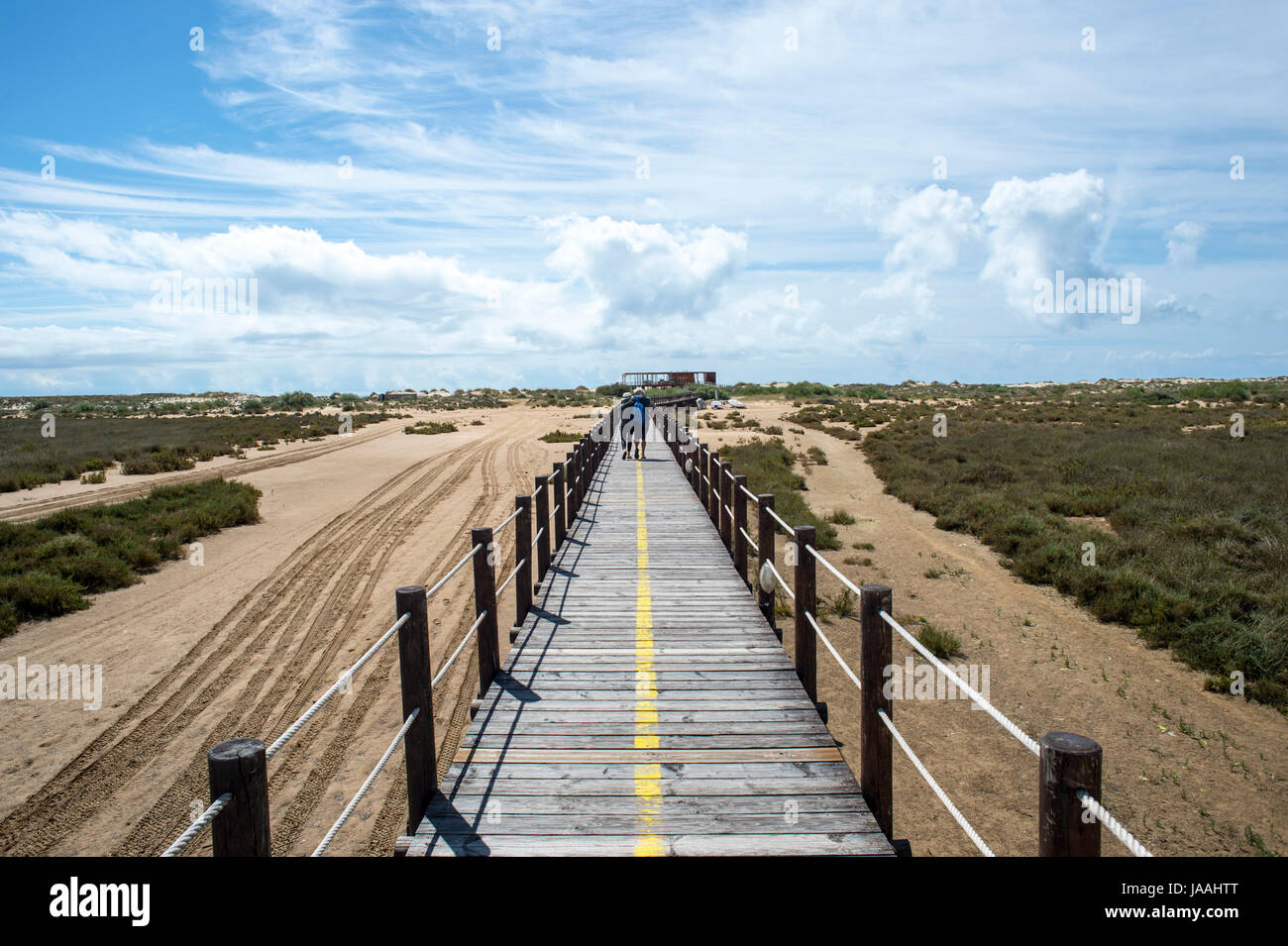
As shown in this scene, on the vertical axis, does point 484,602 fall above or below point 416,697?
above

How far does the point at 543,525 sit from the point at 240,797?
7233 mm

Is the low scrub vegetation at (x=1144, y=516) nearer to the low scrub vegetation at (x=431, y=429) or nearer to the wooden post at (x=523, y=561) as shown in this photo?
the wooden post at (x=523, y=561)

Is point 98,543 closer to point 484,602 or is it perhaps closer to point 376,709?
point 376,709

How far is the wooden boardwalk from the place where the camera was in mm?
3973

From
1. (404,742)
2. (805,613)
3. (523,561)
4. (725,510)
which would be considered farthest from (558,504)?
(404,742)

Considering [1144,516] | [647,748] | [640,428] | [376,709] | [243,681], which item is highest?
[640,428]

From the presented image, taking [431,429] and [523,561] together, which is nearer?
[523,561]

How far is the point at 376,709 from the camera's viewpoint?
26.7 feet

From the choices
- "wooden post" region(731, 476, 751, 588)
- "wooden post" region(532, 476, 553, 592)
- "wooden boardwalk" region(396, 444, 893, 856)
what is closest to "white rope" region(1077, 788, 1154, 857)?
"wooden boardwalk" region(396, 444, 893, 856)

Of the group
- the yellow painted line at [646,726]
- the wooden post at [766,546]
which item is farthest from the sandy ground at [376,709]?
the yellow painted line at [646,726]

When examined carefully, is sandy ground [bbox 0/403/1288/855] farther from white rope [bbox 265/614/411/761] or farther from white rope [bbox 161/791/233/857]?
white rope [bbox 161/791/233/857]

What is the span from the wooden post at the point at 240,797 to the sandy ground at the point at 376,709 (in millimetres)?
3541
